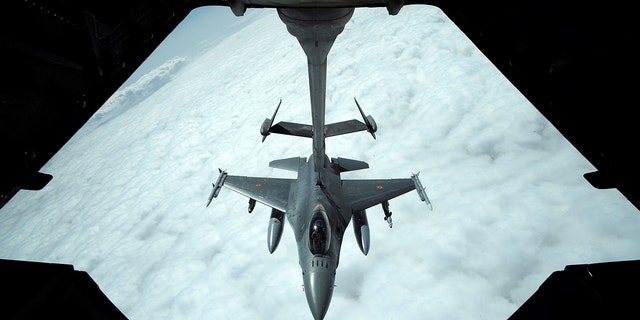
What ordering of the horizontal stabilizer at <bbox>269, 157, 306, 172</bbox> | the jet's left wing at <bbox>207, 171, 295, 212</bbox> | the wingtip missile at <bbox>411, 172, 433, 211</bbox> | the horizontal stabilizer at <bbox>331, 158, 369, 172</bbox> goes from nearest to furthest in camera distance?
the wingtip missile at <bbox>411, 172, 433, 211</bbox>, the jet's left wing at <bbox>207, 171, 295, 212</bbox>, the horizontal stabilizer at <bbox>331, 158, 369, 172</bbox>, the horizontal stabilizer at <bbox>269, 157, 306, 172</bbox>

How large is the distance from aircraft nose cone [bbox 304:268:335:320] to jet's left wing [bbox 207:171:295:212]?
567 cm

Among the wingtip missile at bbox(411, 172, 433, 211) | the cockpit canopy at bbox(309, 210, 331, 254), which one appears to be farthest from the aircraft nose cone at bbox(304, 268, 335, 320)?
the wingtip missile at bbox(411, 172, 433, 211)

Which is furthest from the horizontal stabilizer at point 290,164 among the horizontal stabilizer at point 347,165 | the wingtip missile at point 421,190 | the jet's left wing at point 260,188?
the wingtip missile at point 421,190

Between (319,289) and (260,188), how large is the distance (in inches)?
361

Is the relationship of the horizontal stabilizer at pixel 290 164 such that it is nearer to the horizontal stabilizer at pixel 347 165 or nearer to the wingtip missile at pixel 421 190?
the horizontal stabilizer at pixel 347 165

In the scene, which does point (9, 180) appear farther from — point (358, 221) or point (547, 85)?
point (358, 221)

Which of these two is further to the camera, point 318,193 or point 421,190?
point 421,190

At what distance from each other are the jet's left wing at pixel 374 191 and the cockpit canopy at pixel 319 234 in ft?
15.7

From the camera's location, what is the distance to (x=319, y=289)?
40.5 feet

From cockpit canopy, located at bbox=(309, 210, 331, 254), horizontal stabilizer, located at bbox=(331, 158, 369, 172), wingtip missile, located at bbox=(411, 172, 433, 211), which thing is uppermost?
cockpit canopy, located at bbox=(309, 210, 331, 254)

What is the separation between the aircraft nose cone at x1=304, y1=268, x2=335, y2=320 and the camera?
483 inches

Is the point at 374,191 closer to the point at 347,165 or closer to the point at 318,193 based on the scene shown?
the point at 347,165

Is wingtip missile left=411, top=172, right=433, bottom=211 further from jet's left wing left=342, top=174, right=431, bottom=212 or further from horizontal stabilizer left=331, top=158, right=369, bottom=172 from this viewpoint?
horizontal stabilizer left=331, top=158, right=369, bottom=172

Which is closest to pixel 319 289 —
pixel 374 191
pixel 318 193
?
pixel 318 193
